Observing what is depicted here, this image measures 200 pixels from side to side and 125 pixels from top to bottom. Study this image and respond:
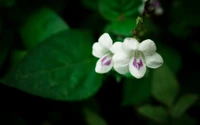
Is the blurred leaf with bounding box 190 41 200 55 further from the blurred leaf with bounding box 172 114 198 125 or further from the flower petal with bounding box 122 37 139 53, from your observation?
the flower petal with bounding box 122 37 139 53

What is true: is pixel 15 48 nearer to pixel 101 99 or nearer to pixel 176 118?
pixel 101 99

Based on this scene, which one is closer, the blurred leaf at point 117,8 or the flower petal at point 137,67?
the flower petal at point 137,67

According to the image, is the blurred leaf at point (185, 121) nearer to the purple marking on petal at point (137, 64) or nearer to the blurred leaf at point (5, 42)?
the purple marking on petal at point (137, 64)

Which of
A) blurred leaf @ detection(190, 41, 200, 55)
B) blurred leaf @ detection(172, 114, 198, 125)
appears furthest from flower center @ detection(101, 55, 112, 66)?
blurred leaf @ detection(190, 41, 200, 55)

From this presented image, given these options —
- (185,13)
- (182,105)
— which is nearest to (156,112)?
(182,105)

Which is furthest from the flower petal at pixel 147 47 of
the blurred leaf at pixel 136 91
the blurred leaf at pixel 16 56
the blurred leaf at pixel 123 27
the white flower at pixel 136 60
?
the blurred leaf at pixel 16 56
